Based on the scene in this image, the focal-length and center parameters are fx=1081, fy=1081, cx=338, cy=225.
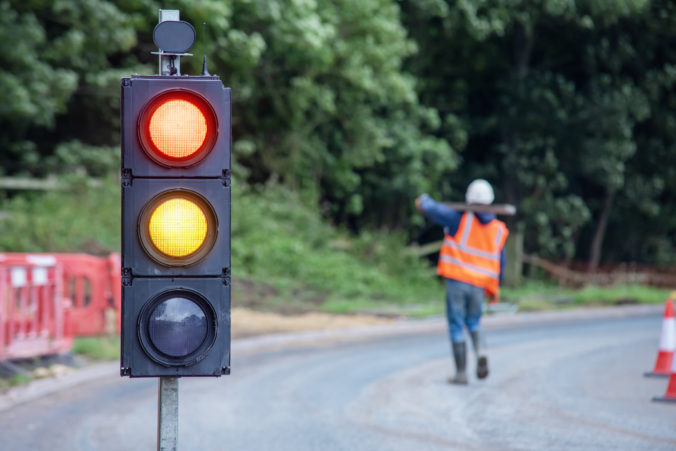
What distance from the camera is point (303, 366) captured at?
1138cm

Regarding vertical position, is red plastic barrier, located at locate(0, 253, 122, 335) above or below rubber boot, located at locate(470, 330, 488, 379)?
above

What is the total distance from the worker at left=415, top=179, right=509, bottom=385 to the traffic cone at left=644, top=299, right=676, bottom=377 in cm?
164

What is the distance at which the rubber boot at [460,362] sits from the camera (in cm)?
968

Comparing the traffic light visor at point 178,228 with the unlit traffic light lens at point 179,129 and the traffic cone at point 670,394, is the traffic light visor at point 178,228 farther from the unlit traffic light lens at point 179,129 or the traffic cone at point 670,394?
the traffic cone at point 670,394

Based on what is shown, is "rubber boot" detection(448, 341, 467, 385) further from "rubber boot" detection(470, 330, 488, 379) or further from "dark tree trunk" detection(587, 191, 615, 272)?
"dark tree trunk" detection(587, 191, 615, 272)

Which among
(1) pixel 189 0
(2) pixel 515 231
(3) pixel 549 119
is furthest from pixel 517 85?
(1) pixel 189 0

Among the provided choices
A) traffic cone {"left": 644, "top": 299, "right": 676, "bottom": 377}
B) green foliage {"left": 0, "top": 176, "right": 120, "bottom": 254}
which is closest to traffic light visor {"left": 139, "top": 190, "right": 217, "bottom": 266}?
traffic cone {"left": 644, "top": 299, "right": 676, "bottom": 377}

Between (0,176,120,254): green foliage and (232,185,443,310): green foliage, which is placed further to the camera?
(232,185,443,310): green foliage

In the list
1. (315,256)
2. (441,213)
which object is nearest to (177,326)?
(441,213)

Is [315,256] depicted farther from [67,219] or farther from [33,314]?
[33,314]

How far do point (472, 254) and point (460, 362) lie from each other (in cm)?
98

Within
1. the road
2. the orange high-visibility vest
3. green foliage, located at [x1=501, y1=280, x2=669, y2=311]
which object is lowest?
the road

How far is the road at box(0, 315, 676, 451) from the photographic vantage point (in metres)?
7.18

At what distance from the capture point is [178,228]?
3973mm
